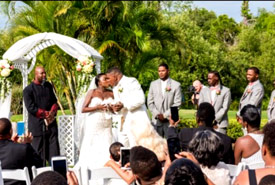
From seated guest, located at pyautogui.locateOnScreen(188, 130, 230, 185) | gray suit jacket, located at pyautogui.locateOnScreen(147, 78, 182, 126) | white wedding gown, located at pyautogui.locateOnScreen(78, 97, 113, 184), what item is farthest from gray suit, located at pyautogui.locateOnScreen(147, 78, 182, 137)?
seated guest, located at pyautogui.locateOnScreen(188, 130, 230, 185)

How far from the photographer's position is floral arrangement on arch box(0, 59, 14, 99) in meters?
10.9

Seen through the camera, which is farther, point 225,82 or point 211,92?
point 225,82

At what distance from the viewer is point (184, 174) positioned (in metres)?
3.08

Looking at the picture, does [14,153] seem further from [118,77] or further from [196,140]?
[118,77]

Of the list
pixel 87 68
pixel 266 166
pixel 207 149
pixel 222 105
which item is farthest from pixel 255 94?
pixel 266 166

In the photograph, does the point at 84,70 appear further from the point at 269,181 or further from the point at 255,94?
the point at 269,181

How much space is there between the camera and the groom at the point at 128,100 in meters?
8.74

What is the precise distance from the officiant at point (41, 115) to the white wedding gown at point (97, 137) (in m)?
0.76

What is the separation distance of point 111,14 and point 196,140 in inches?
581

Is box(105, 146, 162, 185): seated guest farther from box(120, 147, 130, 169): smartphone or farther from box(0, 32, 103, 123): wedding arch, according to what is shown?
box(0, 32, 103, 123): wedding arch

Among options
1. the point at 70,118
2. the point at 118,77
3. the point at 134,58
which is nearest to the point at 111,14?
the point at 134,58

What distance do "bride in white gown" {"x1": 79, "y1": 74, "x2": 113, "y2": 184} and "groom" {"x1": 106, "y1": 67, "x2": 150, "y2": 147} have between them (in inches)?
17.7

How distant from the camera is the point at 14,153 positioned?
5637mm

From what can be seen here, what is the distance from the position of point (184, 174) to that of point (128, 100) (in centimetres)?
580
